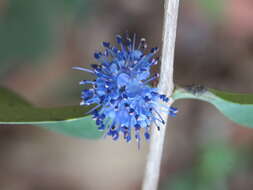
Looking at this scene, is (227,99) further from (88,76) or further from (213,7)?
(213,7)

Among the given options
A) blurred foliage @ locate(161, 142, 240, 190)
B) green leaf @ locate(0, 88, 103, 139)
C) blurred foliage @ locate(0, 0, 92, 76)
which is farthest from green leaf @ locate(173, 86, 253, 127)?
blurred foliage @ locate(0, 0, 92, 76)

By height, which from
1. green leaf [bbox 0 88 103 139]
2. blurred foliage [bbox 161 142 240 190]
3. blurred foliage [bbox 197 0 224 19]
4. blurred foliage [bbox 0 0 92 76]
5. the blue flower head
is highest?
blurred foliage [bbox 197 0 224 19]

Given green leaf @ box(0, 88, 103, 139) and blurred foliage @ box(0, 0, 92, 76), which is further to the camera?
blurred foliage @ box(0, 0, 92, 76)

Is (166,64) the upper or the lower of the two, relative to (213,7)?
lower

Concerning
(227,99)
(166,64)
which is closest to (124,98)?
(166,64)

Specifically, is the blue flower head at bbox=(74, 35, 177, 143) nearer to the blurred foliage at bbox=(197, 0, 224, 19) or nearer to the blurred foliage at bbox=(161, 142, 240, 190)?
the blurred foliage at bbox=(161, 142, 240, 190)

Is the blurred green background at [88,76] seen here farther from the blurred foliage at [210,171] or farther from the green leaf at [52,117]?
the green leaf at [52,117]

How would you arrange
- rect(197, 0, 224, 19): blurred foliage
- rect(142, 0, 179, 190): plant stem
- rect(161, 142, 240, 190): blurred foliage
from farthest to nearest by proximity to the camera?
rect(197, 0, 224, 19): blurred foliage, rect(161, 142, 240, 190): blurred foliage, rect(142, 0, 179, 190): plant stem
